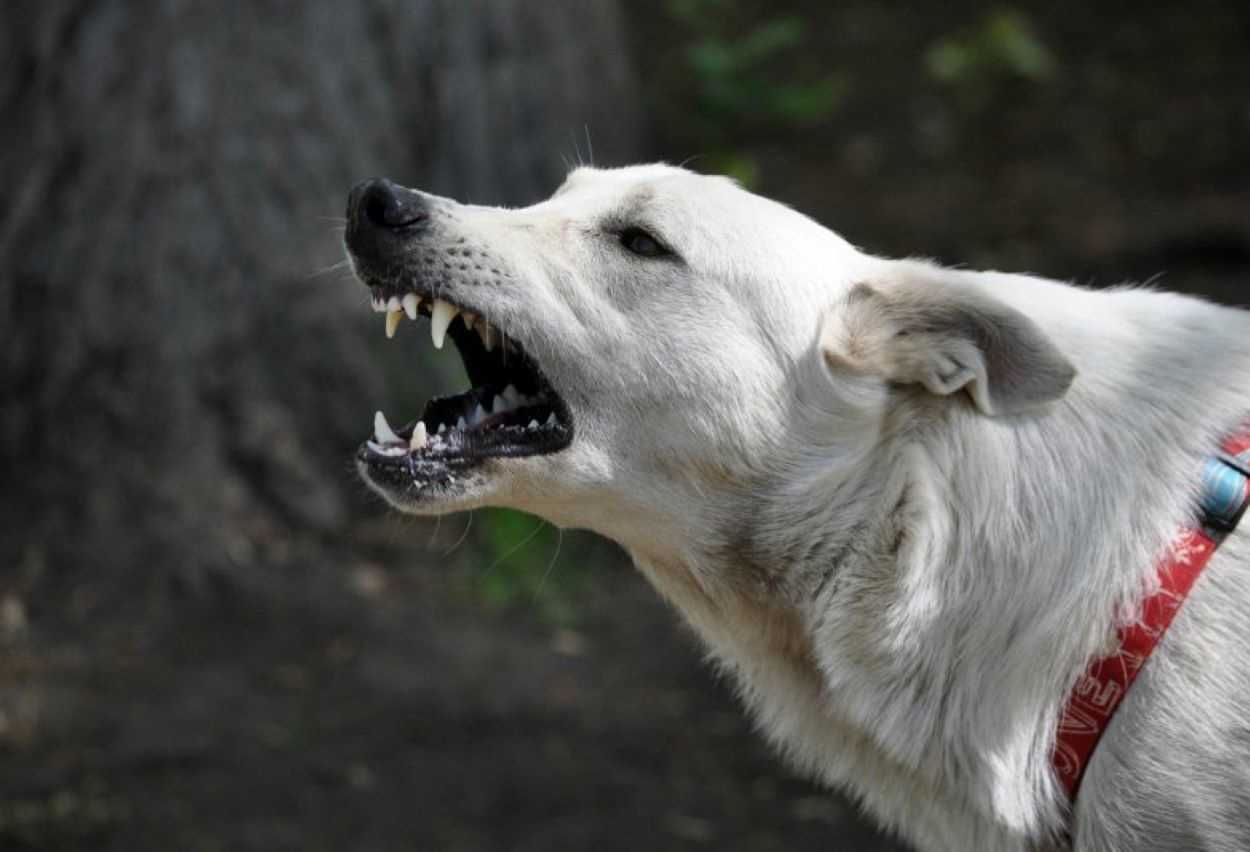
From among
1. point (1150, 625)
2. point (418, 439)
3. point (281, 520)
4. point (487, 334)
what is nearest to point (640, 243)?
point (487, 334)

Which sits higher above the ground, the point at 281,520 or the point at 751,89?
the point at 751,89

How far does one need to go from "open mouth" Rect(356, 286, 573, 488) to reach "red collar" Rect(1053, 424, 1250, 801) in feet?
4.03

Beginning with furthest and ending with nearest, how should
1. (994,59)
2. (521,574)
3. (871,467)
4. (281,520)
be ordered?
(994,59)
(521,574)
(281,520)
(871,467)

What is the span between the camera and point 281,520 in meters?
6.57

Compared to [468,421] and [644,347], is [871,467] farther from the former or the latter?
[468,421]

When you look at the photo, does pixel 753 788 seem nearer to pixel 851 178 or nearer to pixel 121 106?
pixel 121 106

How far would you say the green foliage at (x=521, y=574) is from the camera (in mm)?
6570

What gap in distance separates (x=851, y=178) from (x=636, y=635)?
3.79 m

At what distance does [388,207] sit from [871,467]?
1233mm

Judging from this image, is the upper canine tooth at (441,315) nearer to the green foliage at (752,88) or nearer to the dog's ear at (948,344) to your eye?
the dog's ear at (948,344)

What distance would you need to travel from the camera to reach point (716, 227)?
11.8 ft

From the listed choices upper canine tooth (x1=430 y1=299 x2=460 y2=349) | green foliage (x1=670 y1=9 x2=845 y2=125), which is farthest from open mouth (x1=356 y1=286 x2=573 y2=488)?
green foliage (x1=670 y1=9 x2=845 y2=125)

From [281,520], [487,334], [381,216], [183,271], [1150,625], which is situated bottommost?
[281,520]

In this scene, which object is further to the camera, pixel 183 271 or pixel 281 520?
pixel 281 520
